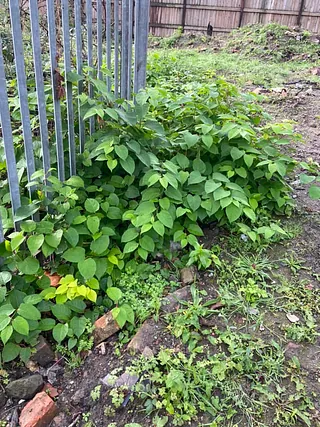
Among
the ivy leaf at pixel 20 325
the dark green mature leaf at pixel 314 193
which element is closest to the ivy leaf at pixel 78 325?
the ivy leaf at pixel 20 325

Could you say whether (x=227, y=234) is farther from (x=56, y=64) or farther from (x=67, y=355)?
(x=56, y=64)

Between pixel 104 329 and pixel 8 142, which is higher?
pixel 8 142

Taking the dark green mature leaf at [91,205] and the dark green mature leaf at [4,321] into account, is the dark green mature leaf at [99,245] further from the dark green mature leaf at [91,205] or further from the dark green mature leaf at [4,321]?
the dark green mature leaf at [4,321]

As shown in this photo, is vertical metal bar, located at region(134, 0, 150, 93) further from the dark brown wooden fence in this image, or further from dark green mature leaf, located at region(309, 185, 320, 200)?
the dark brown wooden fence

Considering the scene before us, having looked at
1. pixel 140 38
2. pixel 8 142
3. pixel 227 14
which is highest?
pixel 140 38

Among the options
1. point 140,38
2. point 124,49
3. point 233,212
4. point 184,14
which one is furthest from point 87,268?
point 184,14

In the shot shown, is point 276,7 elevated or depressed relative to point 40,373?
elevated

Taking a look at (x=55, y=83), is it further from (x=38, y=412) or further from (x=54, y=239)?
(x=38, y=412)

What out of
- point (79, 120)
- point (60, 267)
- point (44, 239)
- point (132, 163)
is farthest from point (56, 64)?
point (60, 267)

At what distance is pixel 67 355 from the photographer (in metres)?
1.89

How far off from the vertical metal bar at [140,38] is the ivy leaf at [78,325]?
2.12 meters

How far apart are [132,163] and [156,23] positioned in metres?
12.4

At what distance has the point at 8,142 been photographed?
182 centimetres

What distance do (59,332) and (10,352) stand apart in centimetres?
24
